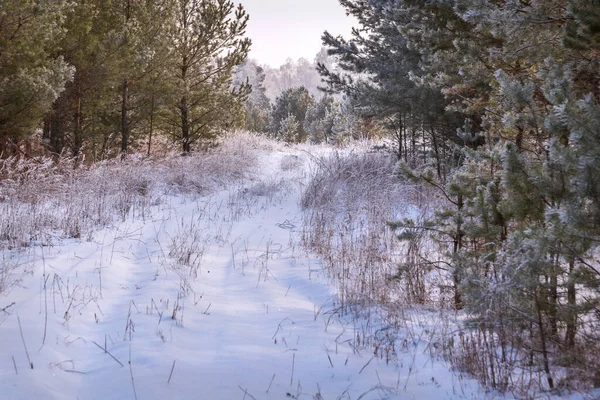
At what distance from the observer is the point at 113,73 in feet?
32.7

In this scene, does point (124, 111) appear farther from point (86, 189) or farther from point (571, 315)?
point (571, 315)

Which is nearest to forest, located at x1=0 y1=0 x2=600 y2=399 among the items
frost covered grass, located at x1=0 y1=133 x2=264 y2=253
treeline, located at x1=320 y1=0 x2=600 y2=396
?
treeline, located at x1=320 y1=0 x2=600 y2=396

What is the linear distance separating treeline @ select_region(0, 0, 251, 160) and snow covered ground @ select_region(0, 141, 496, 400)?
3798 mm

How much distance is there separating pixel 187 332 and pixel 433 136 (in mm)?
6985

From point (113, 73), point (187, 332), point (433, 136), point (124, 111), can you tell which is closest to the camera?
point (187, 332)

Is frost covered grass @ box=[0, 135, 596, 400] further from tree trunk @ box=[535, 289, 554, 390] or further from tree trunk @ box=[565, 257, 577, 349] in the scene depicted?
tree trunk @ box=[565, 257, 577, 349]

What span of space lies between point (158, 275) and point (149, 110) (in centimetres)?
900

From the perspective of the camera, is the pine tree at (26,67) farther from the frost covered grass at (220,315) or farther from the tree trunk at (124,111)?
the tree trunk at (124,111)

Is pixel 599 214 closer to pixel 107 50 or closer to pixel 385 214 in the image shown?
pixel 385 214

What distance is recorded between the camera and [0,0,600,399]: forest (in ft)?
7.54

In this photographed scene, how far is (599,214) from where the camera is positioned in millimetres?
2039

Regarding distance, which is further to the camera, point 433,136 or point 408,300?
point 433,136

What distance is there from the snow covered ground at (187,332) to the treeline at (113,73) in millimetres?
3798

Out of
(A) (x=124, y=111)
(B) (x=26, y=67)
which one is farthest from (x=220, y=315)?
(A) (x=124, y=111)
